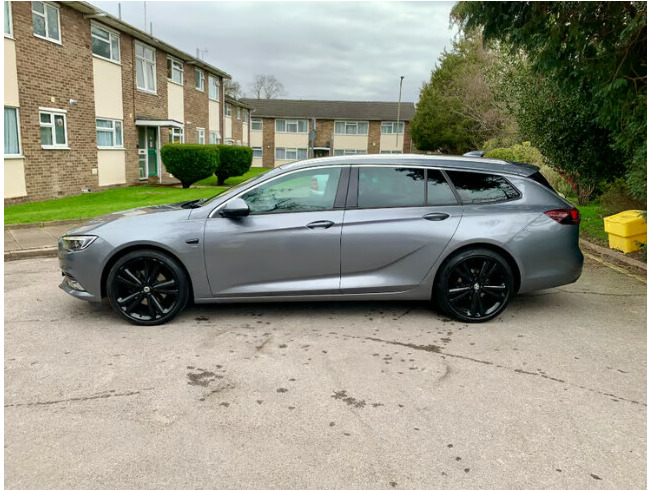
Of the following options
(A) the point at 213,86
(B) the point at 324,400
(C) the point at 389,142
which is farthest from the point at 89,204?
(C) the point at 389,142

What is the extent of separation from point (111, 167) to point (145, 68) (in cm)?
531

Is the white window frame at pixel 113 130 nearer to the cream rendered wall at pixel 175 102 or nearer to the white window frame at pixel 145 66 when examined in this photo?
the white window frame at pixel 145 66

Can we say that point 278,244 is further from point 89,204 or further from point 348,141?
point 348,141

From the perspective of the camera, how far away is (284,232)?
4762 mm

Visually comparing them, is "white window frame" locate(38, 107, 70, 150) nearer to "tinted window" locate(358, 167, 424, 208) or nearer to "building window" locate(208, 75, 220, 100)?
"tinted window" locate(358, 167, 424, 208)

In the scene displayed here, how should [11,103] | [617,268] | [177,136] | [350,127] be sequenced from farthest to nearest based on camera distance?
[350,127]
[177,136]
[11,103]
[617,268]

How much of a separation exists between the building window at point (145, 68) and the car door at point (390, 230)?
19027 mm

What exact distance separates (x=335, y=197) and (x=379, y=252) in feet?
2.22

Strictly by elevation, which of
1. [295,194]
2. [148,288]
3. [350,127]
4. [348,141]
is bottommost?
[148,288]

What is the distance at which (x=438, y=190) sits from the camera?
5027 millimetres

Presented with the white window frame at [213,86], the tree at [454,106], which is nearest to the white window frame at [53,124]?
the white window frame at [213,86]

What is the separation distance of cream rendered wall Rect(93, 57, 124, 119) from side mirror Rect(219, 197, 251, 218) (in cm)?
1579

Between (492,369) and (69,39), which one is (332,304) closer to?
(492,369)

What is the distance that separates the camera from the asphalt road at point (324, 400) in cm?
267
